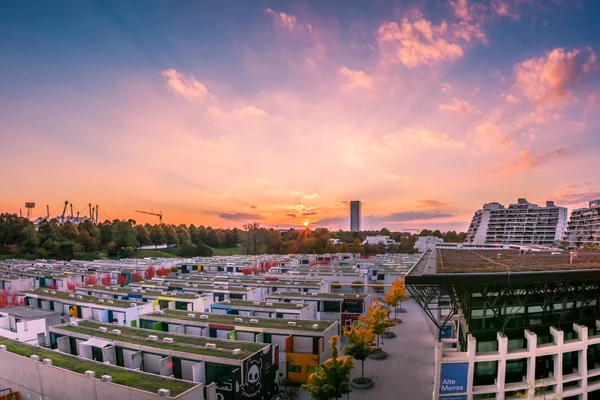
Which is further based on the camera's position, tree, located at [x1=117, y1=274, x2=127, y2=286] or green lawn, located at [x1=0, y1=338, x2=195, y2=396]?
tree, located at [x1=117, y1=274, x2=127, y2=286]

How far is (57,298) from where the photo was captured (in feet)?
144

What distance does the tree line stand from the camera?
119 meters

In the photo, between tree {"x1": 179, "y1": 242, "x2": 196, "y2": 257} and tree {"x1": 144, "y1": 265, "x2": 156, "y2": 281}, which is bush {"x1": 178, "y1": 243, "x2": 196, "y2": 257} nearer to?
tree {"x1": 179, "y1": 242, "x2": 196, "y2": 257}

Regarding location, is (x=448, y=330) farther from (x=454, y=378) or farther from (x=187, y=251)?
(x=187, y=251)

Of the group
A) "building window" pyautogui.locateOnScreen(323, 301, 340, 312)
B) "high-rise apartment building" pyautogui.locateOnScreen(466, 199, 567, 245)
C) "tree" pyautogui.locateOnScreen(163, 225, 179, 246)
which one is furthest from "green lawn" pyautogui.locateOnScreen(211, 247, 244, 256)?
"building window" pyautogui.locateOnScreen(323, 301, 340, 312)

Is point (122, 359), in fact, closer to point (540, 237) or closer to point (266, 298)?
point (266, 298)

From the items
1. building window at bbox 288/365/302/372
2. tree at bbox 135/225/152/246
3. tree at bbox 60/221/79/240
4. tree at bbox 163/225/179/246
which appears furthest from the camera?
tree at bbox 163/225/179/246

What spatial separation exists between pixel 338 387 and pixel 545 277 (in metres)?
14.0

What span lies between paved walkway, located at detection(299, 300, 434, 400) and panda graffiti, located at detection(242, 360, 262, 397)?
424 centimetres

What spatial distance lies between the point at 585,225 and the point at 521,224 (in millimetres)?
22426

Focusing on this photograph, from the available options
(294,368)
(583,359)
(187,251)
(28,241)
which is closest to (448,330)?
(583,359)

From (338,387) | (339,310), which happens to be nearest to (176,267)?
(339,310)

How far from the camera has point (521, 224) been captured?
536ft

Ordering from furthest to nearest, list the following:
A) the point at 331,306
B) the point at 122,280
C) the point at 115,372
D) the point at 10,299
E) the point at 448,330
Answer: the point at 122,280 → the point at 10,299 → the point at 331,306 → the point at 448,330 → the point at 115,372
